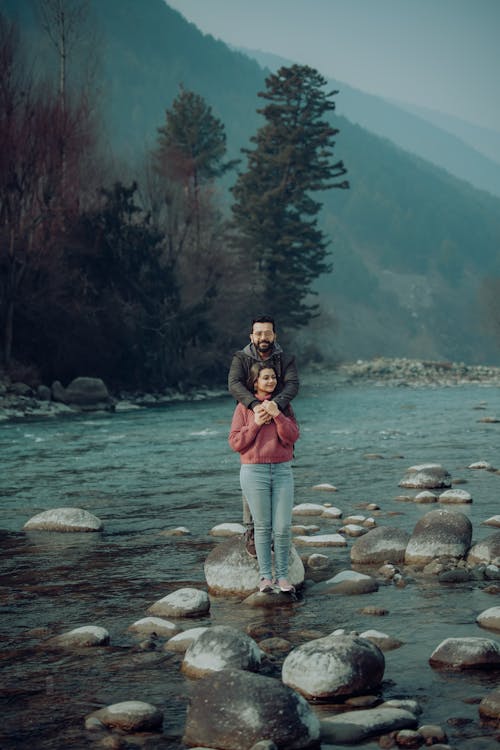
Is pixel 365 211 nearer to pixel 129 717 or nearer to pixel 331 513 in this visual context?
pixel 331 513

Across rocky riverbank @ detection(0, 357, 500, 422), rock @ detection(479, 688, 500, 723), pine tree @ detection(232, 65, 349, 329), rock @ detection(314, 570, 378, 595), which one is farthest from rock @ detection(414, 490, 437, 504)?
pine tree @ detection(232, 65, 349, 329)

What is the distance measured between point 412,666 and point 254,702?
1361mm

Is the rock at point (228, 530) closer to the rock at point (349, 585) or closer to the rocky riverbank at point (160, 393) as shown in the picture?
the rock at point (349, 585)

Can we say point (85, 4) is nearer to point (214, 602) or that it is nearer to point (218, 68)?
point (214, 602)

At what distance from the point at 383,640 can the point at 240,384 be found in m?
1.88

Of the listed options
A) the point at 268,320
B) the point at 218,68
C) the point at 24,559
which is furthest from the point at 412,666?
the point at 218,68

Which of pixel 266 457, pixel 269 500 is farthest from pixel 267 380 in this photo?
pixel 269 500

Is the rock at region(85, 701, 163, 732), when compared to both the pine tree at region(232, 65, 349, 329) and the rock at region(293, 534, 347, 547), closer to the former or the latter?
the rock at region(293, 534, 347, 547)

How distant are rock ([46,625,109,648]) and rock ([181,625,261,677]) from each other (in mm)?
758

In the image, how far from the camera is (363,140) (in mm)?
153000

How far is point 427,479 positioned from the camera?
1227 centimetres

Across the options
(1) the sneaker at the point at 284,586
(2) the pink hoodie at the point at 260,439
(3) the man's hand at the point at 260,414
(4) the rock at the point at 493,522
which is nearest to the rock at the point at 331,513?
(4) the rock at the point at 493,522

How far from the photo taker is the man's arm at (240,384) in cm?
625

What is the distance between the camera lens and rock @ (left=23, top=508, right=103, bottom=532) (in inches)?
381
